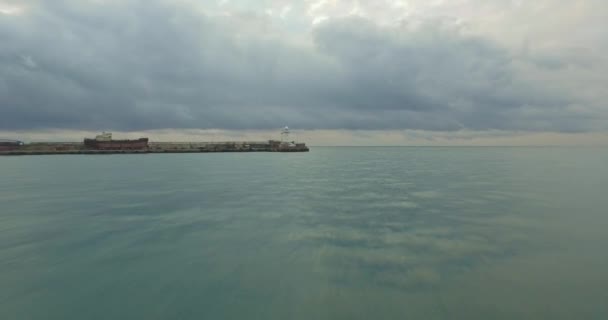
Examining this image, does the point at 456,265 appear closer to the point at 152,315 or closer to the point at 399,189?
the point at 152,315

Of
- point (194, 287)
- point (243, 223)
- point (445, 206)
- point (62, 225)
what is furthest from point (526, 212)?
point (62, 225)

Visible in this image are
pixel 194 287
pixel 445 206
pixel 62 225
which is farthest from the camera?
pixel 445 206

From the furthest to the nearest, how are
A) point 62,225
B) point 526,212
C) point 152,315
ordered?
point 526,212 < point 62,225 < point 152,315

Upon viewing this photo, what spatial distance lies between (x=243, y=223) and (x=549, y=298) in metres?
12.4

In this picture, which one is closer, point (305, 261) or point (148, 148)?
point (305, 261)

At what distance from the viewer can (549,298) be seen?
715cm

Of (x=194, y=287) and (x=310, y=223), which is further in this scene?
(x=310, y=223)

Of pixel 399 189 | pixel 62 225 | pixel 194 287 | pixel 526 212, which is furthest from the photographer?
pixel 399 189

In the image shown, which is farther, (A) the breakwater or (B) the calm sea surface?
(A) the breakwater

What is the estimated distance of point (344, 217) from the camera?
15281 millimetres

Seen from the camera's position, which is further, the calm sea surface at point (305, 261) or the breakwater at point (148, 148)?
the breakwater at point (148, 148)

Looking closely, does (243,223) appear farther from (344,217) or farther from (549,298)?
(549,298)

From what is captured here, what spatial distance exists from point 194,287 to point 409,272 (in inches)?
267

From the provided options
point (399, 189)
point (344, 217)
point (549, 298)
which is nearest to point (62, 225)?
point (344, 217)
